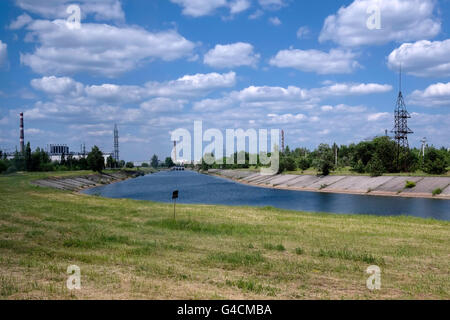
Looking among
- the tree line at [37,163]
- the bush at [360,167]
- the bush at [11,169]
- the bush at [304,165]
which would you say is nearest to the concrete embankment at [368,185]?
the bush at [360,167]

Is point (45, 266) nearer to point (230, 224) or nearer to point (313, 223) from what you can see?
point (230, 224)

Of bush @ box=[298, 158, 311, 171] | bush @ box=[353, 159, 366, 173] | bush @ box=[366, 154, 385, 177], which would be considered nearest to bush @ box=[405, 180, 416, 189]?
bush @ box=[366, 154, 385, 177]

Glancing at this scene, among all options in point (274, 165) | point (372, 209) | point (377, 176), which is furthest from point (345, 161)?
point (372, 209)

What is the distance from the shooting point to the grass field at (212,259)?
10203 mm

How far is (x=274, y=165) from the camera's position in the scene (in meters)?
156

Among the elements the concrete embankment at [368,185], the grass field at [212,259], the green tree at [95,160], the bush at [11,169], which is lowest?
the concrete embankment at [368,185]

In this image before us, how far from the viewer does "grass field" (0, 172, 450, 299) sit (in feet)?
33.5

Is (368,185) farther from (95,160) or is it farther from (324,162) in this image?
(95,160)

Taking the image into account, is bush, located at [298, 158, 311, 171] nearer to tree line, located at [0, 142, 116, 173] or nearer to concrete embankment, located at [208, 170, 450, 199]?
concrete embankment, located at [208, 170, 450, 199]

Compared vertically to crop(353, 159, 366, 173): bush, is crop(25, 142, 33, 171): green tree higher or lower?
higher

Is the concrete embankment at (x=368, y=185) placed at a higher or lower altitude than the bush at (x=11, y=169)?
lower

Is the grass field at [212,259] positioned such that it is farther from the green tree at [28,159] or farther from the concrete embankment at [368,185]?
the green tree at [28,159]

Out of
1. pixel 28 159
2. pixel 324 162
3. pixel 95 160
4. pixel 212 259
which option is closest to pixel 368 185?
pixel 324 162
